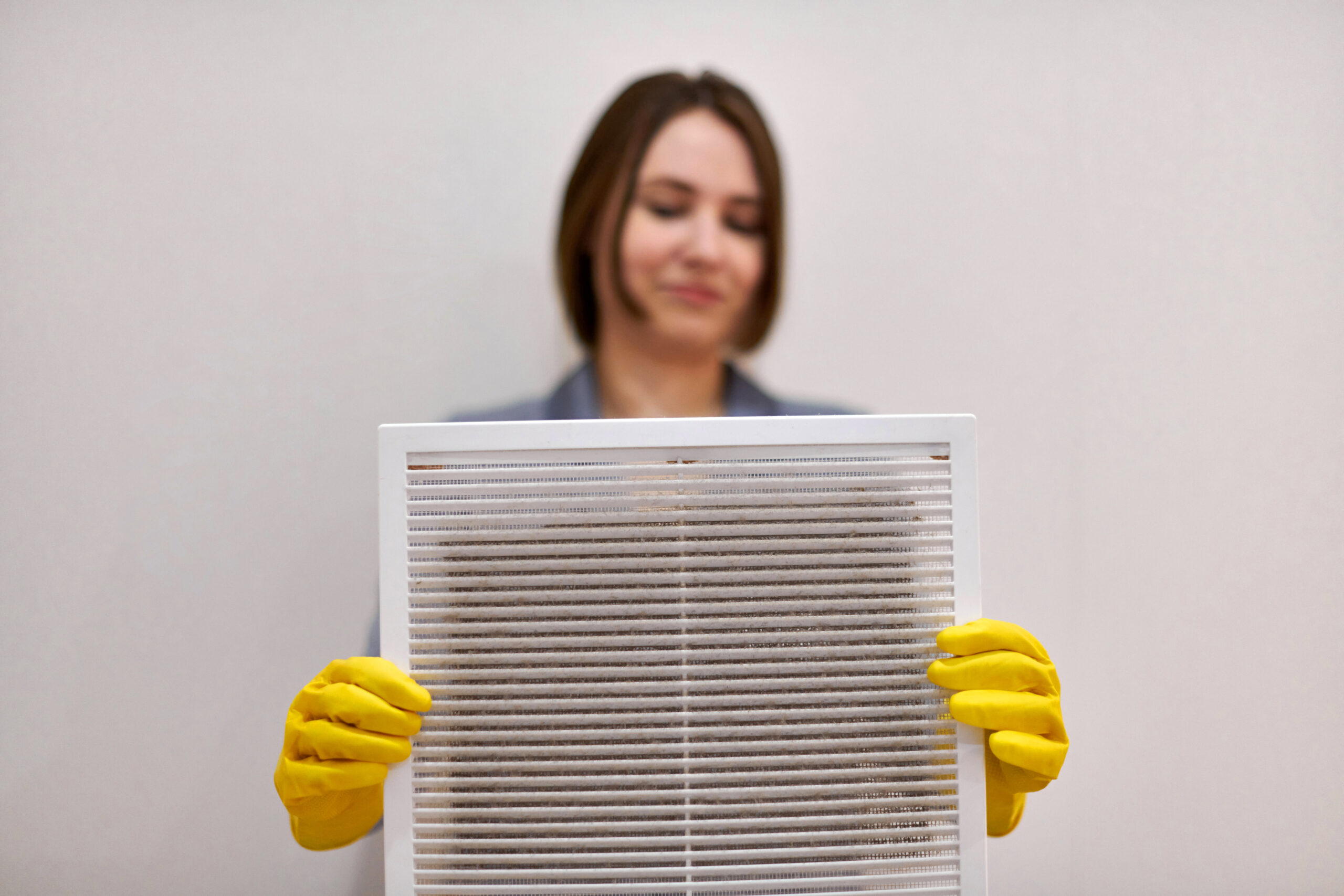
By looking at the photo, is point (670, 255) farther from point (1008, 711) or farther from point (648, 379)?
point (1008, 711)

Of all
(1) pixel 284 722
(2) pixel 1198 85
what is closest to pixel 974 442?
(2) pixel 1198 85

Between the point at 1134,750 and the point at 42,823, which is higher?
the point at 1134,750

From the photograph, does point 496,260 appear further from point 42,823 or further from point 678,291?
point 42,823

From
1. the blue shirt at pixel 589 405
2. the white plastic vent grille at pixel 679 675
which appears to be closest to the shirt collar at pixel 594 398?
the blue shirt at pixel 589 405

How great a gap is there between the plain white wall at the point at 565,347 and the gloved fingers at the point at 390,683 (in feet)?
1.47

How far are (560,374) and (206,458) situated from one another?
63 cm

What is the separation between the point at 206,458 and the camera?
3.78ft

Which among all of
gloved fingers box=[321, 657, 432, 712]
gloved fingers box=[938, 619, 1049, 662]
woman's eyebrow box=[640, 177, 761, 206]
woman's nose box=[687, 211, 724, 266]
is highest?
woman's eyebrow box=[640, 177, 761, 206]

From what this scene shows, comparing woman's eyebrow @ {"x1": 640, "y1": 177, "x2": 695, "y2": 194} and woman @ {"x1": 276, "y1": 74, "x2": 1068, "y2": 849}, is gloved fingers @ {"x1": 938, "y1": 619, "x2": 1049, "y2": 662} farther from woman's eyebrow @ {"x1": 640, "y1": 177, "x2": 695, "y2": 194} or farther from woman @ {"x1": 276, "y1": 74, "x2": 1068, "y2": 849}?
woman's eyebrow @ {"x1": 640, "y1": 177, "x2": 695, "y2": 194}

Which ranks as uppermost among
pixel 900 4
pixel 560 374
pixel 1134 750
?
pixel 900 4

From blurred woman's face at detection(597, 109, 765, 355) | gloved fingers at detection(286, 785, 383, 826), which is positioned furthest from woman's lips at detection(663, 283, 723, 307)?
gloved fingers at detection(286, 785, 383, 826)

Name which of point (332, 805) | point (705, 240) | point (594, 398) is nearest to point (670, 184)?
point (705, 240)

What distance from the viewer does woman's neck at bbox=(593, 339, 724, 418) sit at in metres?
1.18

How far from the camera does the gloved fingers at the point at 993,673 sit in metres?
0.73
